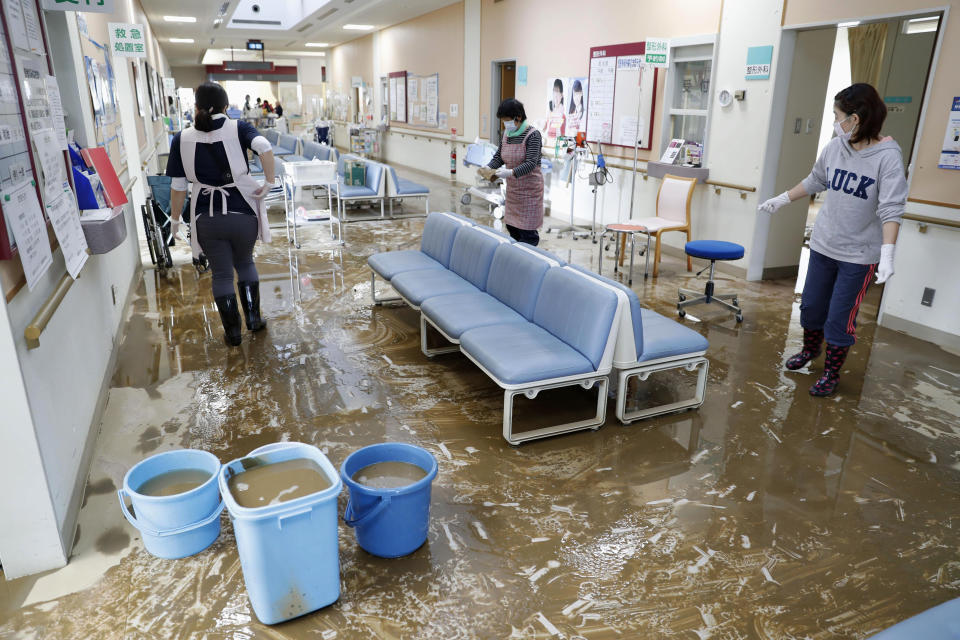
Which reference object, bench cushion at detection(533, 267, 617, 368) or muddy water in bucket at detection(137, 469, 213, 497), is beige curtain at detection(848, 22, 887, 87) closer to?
bench cushion at detection(533, 267, 617, 368)

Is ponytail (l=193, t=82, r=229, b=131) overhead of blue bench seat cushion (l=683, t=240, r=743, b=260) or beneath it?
overhead

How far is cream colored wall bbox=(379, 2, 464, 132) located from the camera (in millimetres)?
11648

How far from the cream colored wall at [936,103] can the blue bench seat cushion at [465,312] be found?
3.06 metres

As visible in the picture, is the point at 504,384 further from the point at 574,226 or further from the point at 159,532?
the point at 574,226

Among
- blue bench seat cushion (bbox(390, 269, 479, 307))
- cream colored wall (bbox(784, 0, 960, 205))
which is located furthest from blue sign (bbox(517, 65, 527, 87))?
blue bench seat cushion (bbox(390, 269, 479, 307))

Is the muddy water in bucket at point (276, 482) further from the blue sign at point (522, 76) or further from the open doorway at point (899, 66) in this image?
the blue sign at point (522, 76)

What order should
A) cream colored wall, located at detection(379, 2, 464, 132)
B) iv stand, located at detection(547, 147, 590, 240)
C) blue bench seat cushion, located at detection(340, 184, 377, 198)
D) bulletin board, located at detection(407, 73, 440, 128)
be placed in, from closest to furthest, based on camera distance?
iv stand, located at detection(547, 147, 590, 240) → blue bench seat cushion, located at detection(340, 184, 377, 198) → cream colored wall, located at detection(379, 2, 464, 132) → bulletin board, located at detection(407, 73, 440, 128)

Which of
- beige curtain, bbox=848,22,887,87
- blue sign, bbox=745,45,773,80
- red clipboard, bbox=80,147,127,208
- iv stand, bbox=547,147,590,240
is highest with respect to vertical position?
beige curtain, bbox=848,22,887,87

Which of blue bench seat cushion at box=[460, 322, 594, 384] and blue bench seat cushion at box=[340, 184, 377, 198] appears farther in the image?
blue bench seat cushion at box=[340, 184, 377, 198]

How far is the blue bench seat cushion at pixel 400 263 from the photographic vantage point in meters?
4.45

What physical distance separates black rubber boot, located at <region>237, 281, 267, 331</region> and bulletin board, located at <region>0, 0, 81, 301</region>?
1577mm

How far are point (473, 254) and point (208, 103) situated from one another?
5.81 ft

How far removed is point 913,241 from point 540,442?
3.32 m

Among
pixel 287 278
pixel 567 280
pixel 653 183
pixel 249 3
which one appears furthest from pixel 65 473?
pixel 249 3
